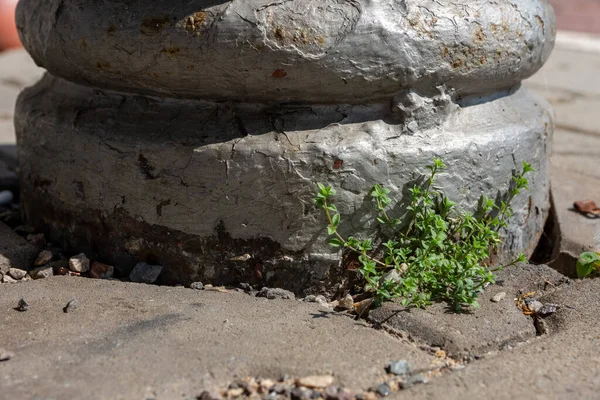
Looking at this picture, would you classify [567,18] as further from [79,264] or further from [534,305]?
[79,264]

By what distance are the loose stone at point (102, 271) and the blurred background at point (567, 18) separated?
3980 millimetres

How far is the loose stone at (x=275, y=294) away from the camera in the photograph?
185 centimetres

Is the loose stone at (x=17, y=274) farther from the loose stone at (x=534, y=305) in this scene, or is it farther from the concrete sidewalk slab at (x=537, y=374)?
the loose stone at (x=534, y=305)

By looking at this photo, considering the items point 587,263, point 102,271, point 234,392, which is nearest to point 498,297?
point 587,263

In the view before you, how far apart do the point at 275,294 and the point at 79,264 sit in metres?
0.53

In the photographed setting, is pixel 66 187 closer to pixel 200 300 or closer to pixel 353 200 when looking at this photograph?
pixel 200 300

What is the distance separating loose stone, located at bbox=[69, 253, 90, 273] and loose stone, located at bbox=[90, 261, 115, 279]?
22 mm

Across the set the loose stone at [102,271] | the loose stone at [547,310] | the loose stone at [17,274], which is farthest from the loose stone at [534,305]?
the loose stone at [17,274]

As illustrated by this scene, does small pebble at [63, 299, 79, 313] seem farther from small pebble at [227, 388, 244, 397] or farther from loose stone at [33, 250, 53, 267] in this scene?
small pebble at [227, 388, 244, 397]

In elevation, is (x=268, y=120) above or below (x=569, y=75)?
above

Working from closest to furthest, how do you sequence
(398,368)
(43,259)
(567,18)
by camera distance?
(398,368), (43,259), (567,18)

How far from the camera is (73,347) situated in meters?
1.59

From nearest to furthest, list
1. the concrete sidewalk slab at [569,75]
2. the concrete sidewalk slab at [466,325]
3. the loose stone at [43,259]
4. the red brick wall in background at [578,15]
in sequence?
the concrete sidewalk slab at [466,325], the loose stone at [43,259], the concrete sidewalk slab at [569,75], the red brick wall in background at [578,15]

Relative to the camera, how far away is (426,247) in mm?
1806
